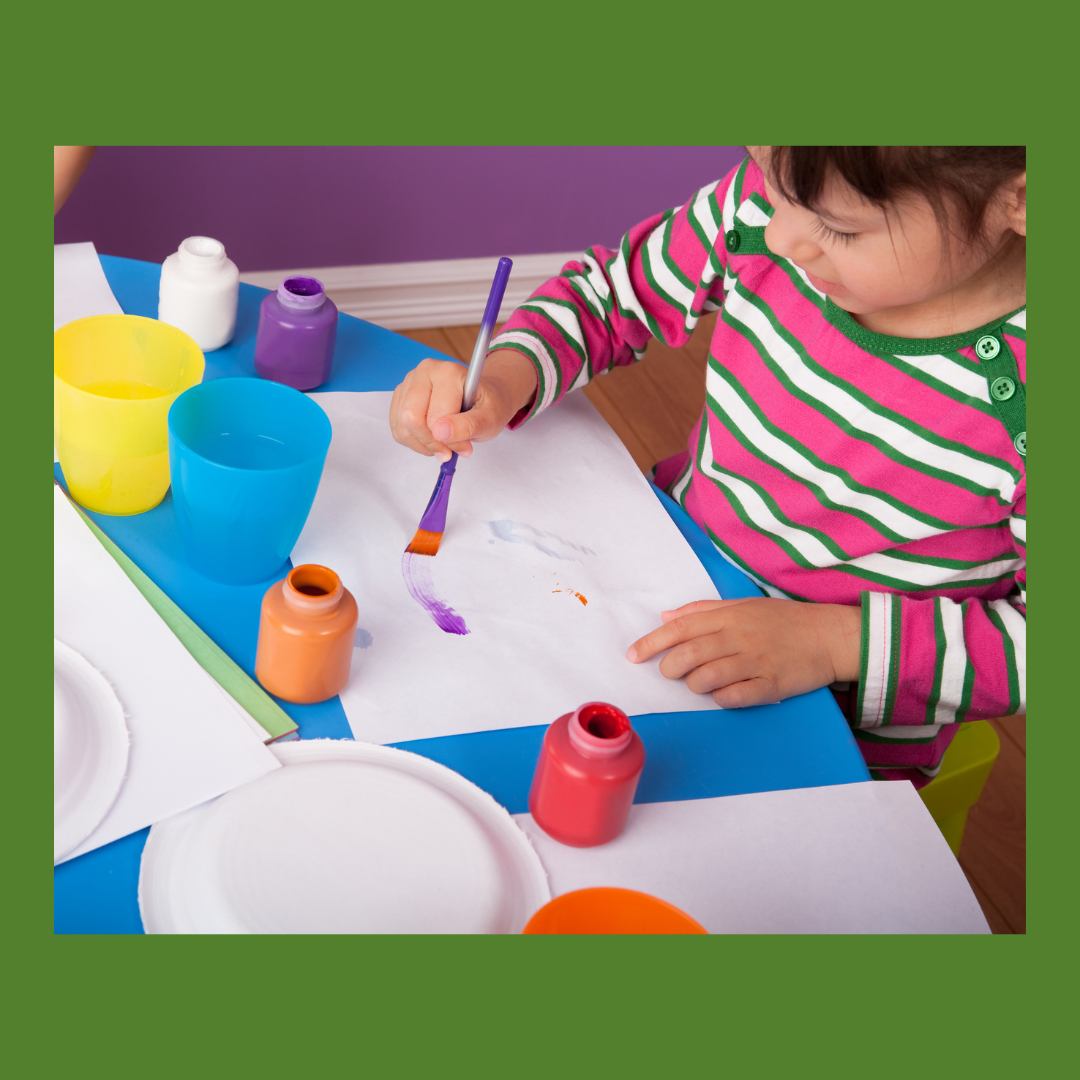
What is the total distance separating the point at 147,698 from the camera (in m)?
0.60

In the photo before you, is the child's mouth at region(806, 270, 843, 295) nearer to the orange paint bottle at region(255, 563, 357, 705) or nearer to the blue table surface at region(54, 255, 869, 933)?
the blue table surface at region(54, 255, 869, 933)

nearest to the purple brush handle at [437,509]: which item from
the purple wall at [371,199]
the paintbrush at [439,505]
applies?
the paintbrush at [439,505]

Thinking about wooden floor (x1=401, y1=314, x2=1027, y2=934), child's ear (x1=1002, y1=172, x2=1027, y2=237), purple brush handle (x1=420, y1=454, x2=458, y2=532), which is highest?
child's ear (x1=1002, y1=172, x2=1027, y2=237)

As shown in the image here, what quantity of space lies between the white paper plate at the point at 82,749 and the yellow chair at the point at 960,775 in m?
0.72

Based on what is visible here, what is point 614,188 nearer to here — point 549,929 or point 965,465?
point 965,465

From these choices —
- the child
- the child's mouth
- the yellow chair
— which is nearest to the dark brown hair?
the child

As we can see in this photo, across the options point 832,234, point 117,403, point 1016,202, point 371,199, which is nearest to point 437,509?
point 117,403

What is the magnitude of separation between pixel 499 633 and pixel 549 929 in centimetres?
24

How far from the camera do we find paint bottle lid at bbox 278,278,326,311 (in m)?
0.83

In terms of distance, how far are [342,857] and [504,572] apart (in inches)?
10.6

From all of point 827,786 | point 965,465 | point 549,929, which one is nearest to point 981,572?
point 965,465

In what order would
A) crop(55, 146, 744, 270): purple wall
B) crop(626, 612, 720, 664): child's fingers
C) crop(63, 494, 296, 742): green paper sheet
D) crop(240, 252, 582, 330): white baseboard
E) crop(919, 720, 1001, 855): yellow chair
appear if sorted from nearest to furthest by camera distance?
crop(63, 494, 296, 742): green paper sheet, crop(626, 612, 720, 664): child's fingers, crop(919, 720, 1001, 855): yellow chair, crop(55, 146, 744, 270): purple wall, crop(240, 252, 582, 330): white baseboard

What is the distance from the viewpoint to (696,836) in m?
0.61

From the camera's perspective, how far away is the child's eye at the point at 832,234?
0.68 m
